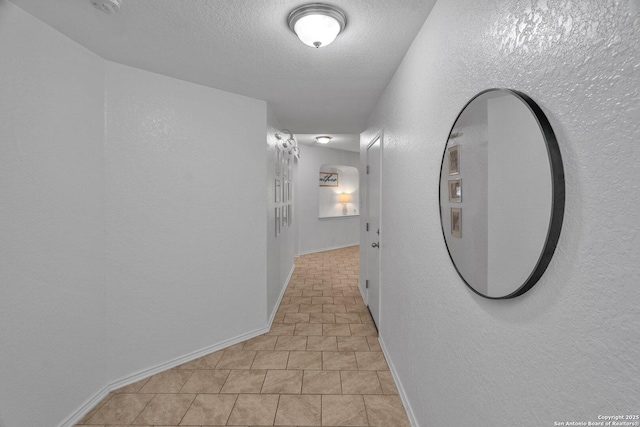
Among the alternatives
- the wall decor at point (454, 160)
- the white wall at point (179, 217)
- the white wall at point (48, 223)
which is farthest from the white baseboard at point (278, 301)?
the wall decor at point (454, 160)

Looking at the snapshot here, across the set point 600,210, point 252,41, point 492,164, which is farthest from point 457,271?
point 252,41

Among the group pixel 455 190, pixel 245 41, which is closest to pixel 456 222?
pixel 455 190

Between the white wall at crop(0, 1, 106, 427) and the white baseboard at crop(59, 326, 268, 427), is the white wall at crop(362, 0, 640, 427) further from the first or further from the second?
the white wall at crop(0, 1, 106, 427)

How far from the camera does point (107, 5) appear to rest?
4.79 feet

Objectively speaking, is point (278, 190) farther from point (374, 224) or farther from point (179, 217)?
point (179, 217)

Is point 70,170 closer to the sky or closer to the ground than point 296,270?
closer to the sky

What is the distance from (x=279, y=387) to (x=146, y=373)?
104 centimetres

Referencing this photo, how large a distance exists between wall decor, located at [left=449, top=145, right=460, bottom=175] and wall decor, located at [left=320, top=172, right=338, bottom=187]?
630cm

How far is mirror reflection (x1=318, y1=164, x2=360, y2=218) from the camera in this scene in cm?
751

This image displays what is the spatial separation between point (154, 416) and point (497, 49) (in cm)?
257

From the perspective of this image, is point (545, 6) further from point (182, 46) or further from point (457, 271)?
point (182, 46)

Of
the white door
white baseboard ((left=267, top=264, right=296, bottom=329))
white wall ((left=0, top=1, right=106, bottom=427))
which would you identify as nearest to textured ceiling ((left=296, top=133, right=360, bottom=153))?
the white door

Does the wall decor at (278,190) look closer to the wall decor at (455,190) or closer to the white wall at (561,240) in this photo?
the white wall at (561,240)

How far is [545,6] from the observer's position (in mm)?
719
